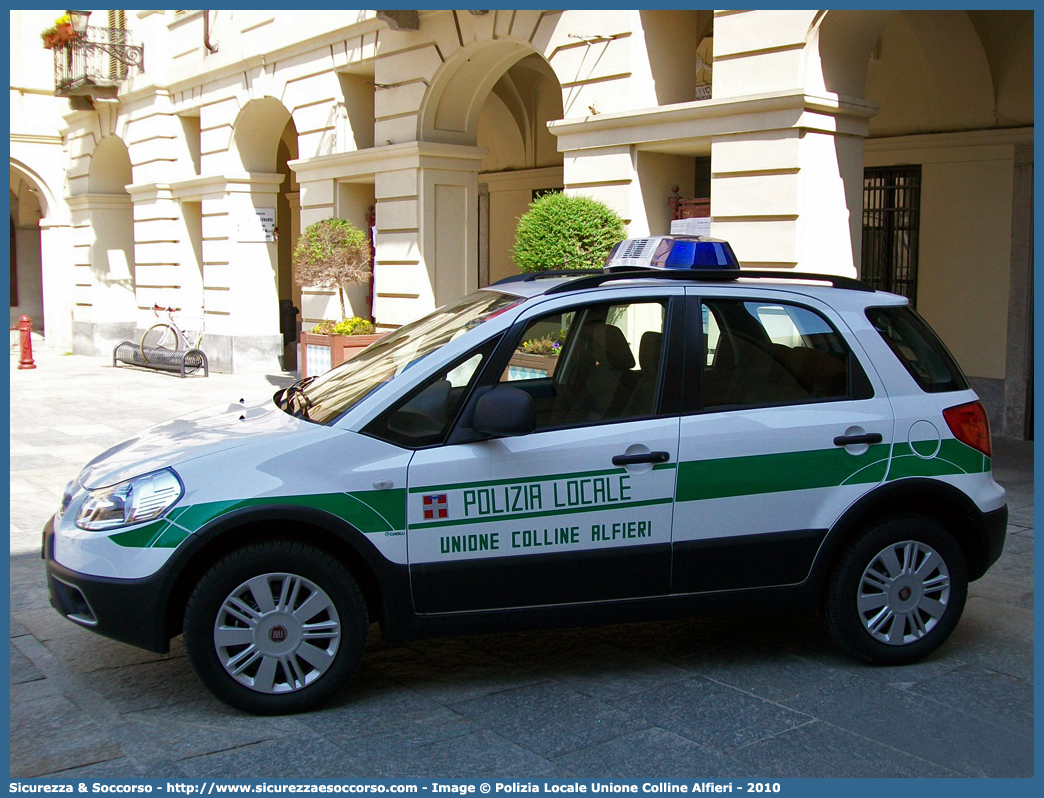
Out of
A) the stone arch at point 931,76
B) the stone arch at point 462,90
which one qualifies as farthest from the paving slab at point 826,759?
the stone arch at point 462,90

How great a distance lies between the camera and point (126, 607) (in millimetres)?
4168

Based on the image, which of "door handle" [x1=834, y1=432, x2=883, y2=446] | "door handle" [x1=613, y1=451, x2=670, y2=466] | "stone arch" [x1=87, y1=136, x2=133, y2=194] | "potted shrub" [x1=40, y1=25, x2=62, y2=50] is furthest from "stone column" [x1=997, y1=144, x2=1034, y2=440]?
"potted shrub" [x1=40, y1=25, x2=62, y2=50]

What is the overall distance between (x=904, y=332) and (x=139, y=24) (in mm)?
21092

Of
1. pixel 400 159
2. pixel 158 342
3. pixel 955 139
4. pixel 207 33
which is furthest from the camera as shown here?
pixel 158 342

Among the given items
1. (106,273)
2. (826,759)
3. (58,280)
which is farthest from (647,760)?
(58,280)

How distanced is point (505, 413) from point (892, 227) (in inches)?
389

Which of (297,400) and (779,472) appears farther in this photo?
(297,400)

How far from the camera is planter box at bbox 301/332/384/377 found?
48.8 feet

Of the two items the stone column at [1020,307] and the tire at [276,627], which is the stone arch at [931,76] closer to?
the stone column at [1020,307]

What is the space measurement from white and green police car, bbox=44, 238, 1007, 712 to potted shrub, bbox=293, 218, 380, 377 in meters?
10.2

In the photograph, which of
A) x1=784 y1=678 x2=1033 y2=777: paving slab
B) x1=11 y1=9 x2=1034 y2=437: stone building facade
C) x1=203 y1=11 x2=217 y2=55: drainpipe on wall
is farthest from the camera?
x1=203 y1=11 x2=217 y2=55: drainpipe on wall

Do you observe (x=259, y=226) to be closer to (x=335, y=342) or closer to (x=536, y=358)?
(x=335, y=342)

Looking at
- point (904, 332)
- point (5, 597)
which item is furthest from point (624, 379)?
point (5, 597)

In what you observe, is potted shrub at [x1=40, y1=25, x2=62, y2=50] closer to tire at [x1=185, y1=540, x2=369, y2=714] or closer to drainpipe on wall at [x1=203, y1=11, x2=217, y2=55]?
drainpipe on wall at [x1=203, y1=11, x2=217, y2=55]
